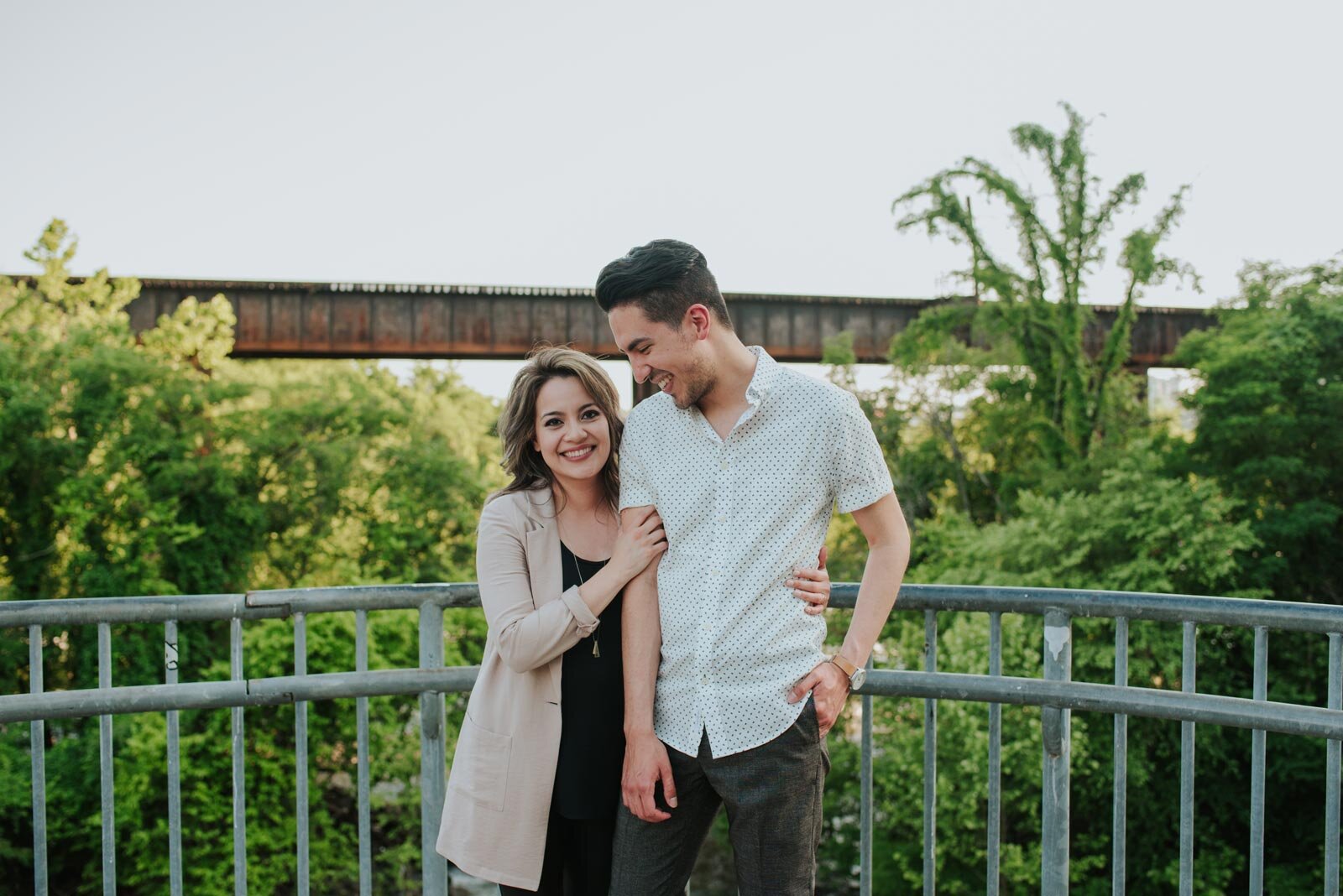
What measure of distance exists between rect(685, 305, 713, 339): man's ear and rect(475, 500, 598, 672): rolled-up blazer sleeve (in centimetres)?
65

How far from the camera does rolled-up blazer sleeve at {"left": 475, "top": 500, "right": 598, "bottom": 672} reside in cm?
233

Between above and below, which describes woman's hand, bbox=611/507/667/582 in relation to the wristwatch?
above

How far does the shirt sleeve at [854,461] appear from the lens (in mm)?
2273

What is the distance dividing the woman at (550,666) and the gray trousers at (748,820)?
0.16 metres

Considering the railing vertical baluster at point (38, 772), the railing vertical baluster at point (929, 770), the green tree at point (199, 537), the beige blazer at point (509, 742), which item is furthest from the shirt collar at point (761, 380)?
the green tree at point (199, 537)

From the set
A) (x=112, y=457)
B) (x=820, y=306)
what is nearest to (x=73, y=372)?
(x=112, y=457)

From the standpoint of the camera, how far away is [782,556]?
2.25 m

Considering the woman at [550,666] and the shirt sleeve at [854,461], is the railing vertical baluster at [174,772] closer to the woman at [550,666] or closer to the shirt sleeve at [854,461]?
the woman at [550,666]

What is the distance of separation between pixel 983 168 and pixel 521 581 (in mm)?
26348

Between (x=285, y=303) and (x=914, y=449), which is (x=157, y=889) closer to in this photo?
(x=285, y=303)

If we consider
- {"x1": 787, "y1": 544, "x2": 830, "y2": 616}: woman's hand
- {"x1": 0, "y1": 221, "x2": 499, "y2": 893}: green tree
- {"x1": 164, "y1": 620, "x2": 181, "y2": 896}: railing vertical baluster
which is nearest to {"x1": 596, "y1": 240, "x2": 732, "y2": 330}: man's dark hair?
{"x1": 787, "y1": 544, "x2": 830, "y2": 616}: woman's hand

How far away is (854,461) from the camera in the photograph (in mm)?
2285

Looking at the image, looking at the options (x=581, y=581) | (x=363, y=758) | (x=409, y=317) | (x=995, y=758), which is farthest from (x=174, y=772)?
(x=409, y=317)

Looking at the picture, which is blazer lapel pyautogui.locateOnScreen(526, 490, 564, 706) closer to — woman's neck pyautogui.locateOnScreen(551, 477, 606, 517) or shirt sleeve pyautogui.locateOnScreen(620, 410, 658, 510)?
woman's neck pyautogui.locateOnScreen(551, 477, 606, 517)
